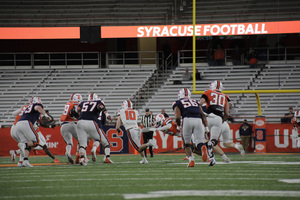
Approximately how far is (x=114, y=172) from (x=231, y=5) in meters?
16.9

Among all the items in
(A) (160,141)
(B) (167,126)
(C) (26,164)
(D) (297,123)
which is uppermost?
(B) (167,126)

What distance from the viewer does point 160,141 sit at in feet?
58.6

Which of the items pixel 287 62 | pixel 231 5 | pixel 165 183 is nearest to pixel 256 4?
pixel 231 5

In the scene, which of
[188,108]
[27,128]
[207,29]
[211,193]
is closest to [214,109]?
[188,108]

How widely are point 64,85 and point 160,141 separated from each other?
7472mm

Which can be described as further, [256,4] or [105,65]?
[105,65]

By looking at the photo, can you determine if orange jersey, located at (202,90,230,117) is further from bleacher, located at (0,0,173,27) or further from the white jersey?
bleacher, located at (0,0,173,27)

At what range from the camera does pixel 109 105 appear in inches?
869

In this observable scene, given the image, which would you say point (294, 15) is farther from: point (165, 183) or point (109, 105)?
point (165, 183)

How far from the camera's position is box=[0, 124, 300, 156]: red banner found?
1727cm

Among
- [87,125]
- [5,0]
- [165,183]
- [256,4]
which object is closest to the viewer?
[165,183]

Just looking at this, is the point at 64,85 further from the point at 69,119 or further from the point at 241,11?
the point at 69,119

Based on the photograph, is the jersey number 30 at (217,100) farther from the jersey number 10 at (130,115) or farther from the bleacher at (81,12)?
the bleacher at (81,12)

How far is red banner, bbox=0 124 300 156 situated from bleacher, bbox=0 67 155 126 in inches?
135
